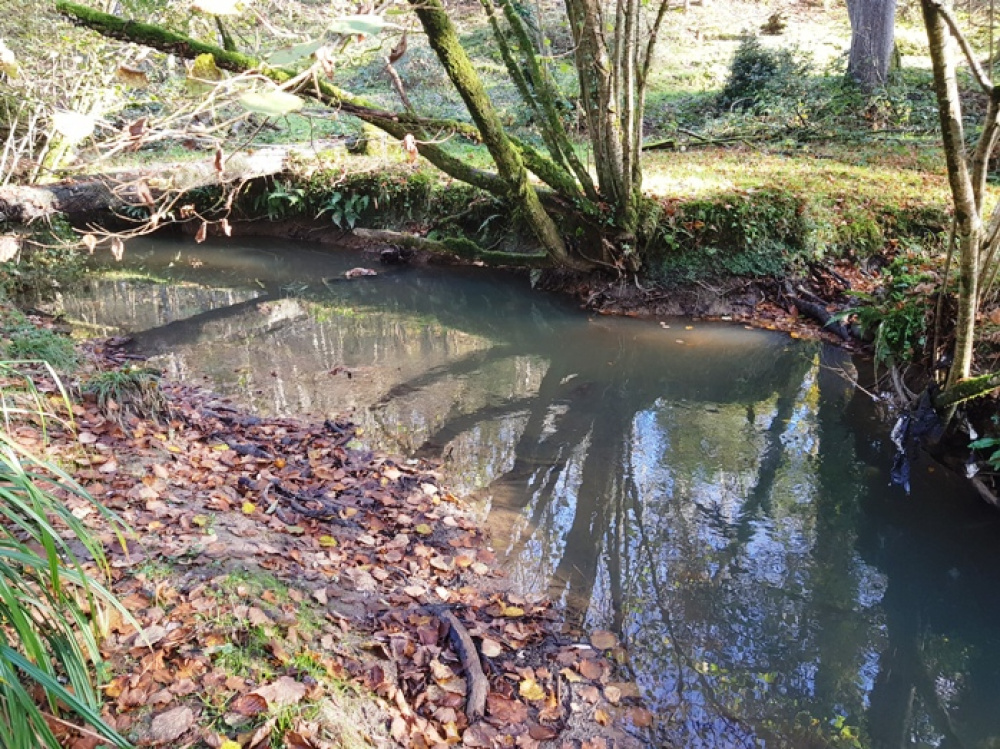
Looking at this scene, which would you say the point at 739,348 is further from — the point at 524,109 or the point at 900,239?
the point at 524,109

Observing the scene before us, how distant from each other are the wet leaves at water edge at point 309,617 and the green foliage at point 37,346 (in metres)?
0.86

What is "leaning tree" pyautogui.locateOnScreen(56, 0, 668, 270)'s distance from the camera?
6.07 meters

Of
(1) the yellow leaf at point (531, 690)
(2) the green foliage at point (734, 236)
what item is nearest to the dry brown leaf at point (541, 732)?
(1) the yellow leaf at point (531, 690)

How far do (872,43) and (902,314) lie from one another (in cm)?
1178

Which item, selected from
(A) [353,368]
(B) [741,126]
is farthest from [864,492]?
(B) [741,126]

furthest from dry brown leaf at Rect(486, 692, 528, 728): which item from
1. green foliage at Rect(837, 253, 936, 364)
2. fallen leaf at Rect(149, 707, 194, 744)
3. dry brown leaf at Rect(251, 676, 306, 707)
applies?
green foliage at Rect(837, 253, 936, 364)

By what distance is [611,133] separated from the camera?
26.7 feet

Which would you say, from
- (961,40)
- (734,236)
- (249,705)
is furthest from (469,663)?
(734,236)

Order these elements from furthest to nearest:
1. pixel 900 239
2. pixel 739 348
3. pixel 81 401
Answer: pixel 900 239 → pixel 739 348 → pixel 81 401

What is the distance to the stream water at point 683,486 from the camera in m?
3.47

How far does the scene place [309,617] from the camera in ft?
9.89

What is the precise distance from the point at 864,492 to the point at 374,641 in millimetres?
3982

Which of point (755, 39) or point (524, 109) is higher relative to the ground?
point (755, 39)

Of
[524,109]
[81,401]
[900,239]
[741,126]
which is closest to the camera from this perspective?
[81,401]
